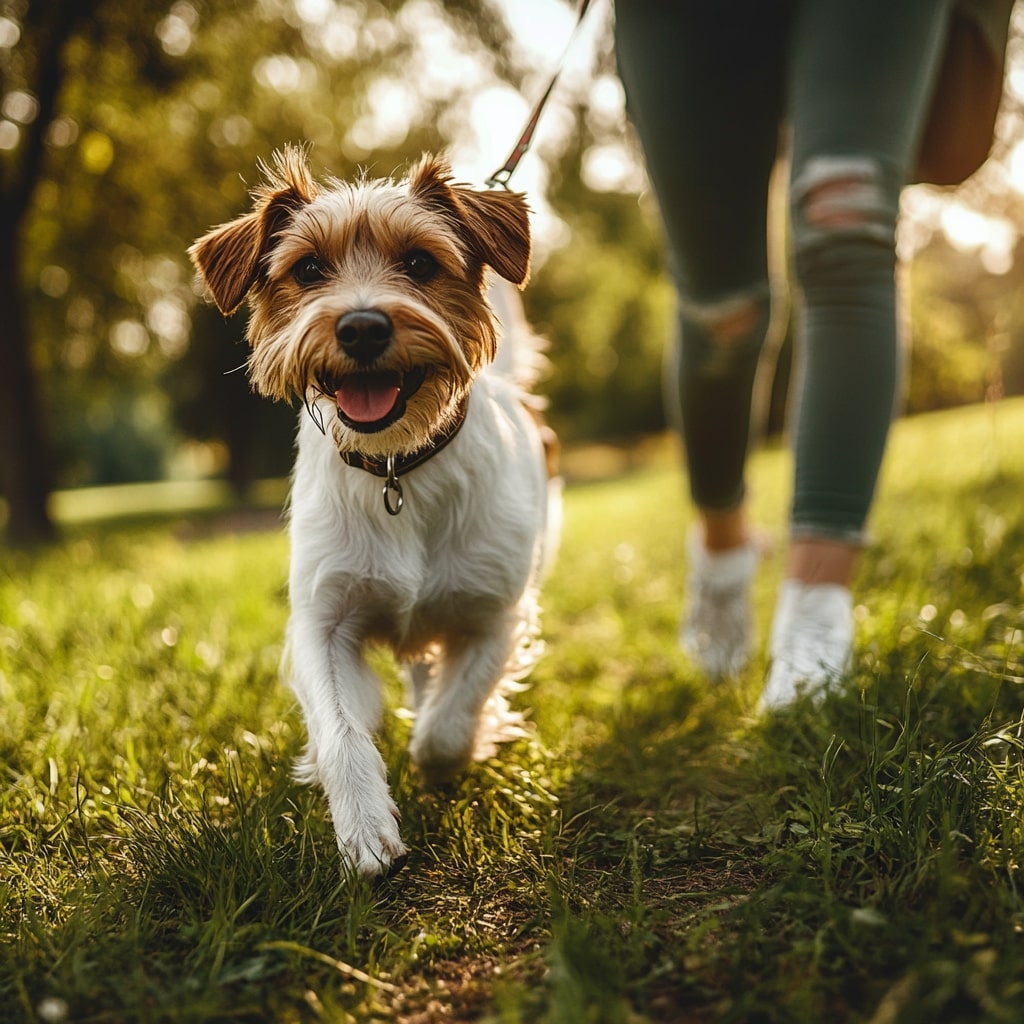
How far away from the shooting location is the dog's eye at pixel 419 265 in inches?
98.7

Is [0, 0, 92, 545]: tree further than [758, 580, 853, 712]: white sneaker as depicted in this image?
Yes

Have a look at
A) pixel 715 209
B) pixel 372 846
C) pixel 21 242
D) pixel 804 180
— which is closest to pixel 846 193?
pixel 804 180

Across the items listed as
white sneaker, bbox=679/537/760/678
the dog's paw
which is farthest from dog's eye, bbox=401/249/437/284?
white sneaker, bbox=679/537/760/678

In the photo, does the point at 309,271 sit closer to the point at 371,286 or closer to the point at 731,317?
the point at 371,286

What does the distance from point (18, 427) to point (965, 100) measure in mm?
10856

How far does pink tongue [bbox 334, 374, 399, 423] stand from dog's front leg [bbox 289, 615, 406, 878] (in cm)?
53

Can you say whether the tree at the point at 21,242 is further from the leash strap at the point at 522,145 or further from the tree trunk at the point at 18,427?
the leash strap at the point at 522,145

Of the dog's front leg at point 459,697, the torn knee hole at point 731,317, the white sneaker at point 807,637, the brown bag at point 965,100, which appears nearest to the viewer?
the dog's front leg at point 459,697

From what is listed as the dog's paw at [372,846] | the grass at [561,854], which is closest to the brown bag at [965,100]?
the grass at [561,854]

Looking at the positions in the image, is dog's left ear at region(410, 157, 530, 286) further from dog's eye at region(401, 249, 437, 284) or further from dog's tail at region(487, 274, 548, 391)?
dog's tail at region(487, 274, 548, 391)

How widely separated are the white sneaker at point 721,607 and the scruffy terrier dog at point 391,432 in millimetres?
1156

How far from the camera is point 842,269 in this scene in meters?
2.81

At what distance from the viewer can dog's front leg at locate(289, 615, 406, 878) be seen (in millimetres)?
1946

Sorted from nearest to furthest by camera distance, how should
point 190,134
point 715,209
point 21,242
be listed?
point 715,209 < point 21,242 < point 190,134
